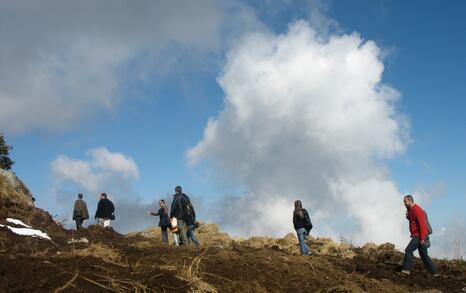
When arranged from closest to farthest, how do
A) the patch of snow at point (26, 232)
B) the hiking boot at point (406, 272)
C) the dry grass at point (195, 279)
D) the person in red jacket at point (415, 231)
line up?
the dry grass at point (195, 279) → the person in red jacket at point (415, 231) → the hiking boot at point (406, 272) → the patch of snow at point (26, 232)

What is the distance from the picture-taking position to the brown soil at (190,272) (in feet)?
26.5

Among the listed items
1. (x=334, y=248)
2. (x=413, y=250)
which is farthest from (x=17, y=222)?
(x=413, y=250)

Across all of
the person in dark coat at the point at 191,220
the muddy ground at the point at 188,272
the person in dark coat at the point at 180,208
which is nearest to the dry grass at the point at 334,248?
the muddy ground at the point at 188,272

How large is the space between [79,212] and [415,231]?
1424 cm

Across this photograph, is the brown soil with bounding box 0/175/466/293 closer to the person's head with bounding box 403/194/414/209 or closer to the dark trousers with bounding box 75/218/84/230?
the person's head with bounding box 403/194/414/209

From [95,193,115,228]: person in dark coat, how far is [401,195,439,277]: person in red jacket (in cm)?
1307

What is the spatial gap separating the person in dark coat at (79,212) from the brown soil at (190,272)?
5662mm

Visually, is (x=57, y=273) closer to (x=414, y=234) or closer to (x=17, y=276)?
(x=17, y=276)

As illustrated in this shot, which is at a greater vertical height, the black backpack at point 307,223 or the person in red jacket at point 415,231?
the black backpack at point 307,223

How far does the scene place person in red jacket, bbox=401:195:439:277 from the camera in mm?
14240

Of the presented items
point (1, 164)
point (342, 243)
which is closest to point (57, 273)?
point (342, 243)

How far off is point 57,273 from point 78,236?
458 inches

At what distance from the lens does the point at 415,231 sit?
1436 cm

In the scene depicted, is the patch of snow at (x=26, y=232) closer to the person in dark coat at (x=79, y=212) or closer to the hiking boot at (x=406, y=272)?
the person in dark coat at (x=79, y=212)
